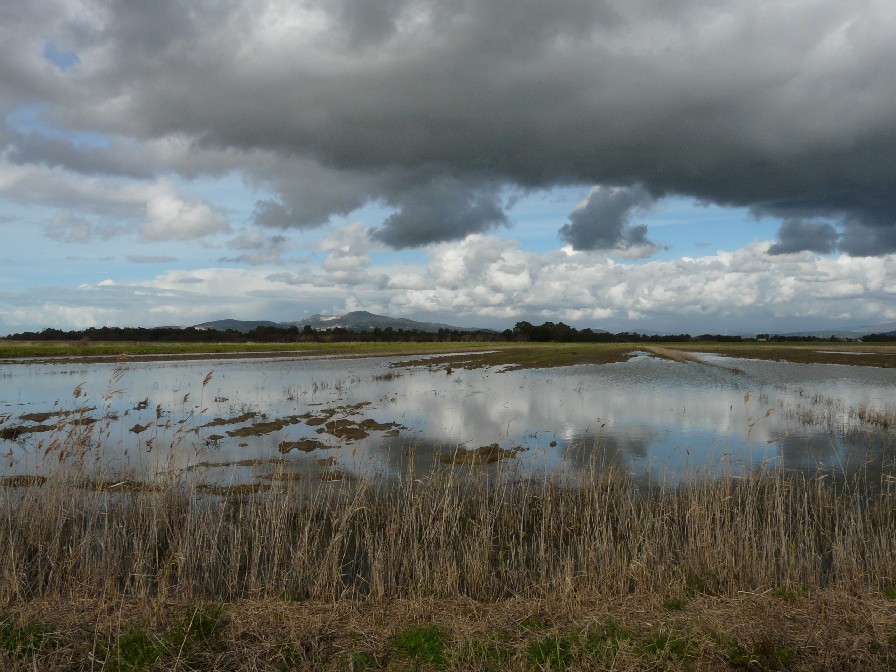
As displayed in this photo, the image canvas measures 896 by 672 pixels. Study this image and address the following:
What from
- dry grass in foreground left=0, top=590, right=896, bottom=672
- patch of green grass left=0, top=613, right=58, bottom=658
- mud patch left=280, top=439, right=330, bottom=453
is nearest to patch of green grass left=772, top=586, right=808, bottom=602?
dry grass in foreground left=0, top=590, right=896, bottom=672

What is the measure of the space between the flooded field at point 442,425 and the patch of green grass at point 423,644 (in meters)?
5.12

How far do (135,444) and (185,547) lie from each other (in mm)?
11557

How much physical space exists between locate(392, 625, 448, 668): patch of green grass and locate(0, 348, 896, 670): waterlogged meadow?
0.02 meters

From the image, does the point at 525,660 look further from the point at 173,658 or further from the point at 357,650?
the point at 173,658

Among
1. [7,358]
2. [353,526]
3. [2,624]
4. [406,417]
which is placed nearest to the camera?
[2,624]

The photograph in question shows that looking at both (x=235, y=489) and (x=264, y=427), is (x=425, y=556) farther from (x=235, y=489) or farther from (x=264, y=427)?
(x=264, y=427)

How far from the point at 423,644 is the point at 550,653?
133 centimetres

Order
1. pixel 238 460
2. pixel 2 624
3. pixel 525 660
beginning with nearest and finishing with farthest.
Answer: pixel 525 660, pixel 2 624, pixel 238 460

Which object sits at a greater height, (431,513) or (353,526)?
(431,513)

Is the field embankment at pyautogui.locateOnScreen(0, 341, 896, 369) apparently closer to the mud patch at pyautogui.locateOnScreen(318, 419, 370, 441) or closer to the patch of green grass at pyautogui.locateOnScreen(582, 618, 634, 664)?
the mud patch at pyautogui.locateOnScreen(318, 419, 370, 441)

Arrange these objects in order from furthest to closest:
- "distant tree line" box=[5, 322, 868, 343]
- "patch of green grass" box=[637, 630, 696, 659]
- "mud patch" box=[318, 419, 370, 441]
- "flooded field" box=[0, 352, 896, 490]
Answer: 1. "distant tree line" box=[5, 322, 868, 343]
2. "mud patch" box=[318, 419, 370, 441]
3. "flooded field" box=[0, 352, 896, 490]
4. "patch of green grass" box=[637, 630, 696, 659]

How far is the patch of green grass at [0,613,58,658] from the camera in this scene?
5.68 meters

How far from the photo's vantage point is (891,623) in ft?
19.9

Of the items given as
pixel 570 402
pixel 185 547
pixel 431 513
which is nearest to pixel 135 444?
pixel 185 547
